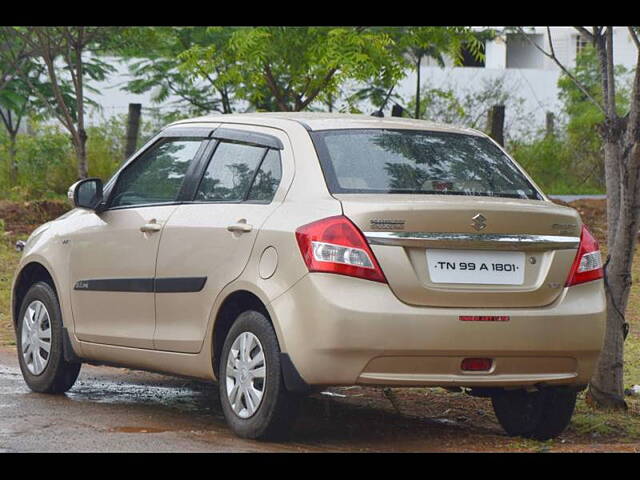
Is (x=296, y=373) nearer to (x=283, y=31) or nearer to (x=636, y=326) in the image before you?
(x=636, y=326)

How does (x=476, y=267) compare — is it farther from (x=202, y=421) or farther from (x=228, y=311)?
(x=202, y=421)

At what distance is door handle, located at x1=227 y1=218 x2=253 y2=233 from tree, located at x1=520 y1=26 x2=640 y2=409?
8.63 ft

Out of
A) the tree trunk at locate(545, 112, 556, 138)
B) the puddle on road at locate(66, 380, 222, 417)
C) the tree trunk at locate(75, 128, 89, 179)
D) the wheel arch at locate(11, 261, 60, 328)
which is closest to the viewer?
the puddle on road at locate(66, 380, 222, 417)

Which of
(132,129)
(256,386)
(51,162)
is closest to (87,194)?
(256,386)

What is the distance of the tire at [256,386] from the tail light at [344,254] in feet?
1.65

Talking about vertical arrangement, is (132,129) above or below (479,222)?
above

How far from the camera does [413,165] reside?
7.23 m

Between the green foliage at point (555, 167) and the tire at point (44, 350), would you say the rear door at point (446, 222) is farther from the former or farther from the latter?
the green foliage at point (555, 167)

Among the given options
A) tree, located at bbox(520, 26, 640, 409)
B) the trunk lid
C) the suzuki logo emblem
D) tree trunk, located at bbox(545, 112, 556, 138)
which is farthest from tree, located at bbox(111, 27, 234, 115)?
the suzuki logo emblem

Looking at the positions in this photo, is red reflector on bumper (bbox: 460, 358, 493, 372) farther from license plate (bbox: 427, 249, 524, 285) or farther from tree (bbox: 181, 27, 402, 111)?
tree (bbox: 181, 27, 402, 111)

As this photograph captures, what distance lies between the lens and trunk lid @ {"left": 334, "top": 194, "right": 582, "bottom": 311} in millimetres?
6617

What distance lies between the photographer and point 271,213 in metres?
7.07

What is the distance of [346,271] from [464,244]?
60 centimetres

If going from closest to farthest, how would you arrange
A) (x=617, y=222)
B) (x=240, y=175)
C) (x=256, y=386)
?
1. (x=256, y=386)
2. (x=240, y=175)
3. (x=617, y=222)
